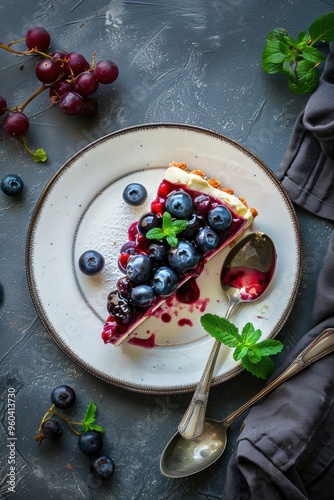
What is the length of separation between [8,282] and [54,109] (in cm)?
69

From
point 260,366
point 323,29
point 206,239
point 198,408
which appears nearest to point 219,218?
point 206,239

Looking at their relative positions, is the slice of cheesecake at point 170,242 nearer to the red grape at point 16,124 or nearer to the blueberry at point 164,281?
the blueberry at point 164,281

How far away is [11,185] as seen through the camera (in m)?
2.57

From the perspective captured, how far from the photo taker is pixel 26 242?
2.53 meters

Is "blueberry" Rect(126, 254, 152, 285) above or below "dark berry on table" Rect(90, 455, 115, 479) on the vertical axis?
above

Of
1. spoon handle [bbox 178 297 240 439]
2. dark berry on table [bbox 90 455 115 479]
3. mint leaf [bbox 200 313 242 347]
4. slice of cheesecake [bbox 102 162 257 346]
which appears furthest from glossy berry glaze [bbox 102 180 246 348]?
dark berry on table [bbox 90 455 115 479]

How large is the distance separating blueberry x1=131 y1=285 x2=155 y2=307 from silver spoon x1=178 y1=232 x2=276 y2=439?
30 centimetres

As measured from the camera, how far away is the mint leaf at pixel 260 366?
241 cm

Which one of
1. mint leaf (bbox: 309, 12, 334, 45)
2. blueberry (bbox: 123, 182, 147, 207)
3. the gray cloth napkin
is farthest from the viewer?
blueberry (bbox: 123, 182, 147, 207)

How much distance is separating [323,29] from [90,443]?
1699 mm

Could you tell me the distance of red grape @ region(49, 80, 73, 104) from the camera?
261cm

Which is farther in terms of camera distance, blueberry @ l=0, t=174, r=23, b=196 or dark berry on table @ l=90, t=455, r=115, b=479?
blueberry @ l=0, t=174, r=23, b=196

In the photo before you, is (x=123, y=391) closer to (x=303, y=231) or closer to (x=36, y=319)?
(x=36, y=319)

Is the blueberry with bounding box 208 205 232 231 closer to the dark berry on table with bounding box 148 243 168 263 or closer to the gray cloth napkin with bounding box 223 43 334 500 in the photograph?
the dark berry on table with bounding box 148 243 168 263
